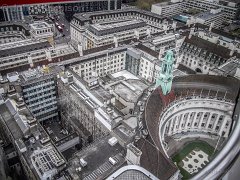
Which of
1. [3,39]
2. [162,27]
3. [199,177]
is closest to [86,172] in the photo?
[199,177]

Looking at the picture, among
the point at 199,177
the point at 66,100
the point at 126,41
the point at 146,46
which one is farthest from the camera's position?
the point at 126,41

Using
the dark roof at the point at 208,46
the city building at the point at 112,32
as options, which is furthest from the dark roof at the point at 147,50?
the dark roof at the point at 208,46

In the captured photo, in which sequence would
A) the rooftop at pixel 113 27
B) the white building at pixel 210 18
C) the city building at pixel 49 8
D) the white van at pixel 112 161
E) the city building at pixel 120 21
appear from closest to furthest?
the white van at pixel 112 161 < the rooftop at pixel 113 27 < the city building at pixel 120 21 < the city building at pixel 49 8 < the white building at pixel 210 18

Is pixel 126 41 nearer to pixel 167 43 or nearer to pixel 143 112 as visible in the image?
pixel 167 43

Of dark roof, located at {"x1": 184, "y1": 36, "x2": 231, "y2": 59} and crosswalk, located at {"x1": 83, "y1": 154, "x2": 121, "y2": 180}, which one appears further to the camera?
dark roof, located at {"x1": 184, "y1": 36, "x2": 231, "y2": 59}

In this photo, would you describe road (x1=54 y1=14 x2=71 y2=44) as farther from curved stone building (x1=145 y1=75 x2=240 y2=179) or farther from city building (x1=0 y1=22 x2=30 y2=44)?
curved stone building (x1=145 y1=75 x2=240 y2=179)

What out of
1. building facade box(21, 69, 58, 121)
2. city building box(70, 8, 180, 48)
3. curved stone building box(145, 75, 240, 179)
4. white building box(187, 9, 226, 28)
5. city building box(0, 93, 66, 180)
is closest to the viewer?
city building box(0, 93, 66, 180)

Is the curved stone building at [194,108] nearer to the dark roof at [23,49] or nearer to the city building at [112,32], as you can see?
the city building at [112,32]

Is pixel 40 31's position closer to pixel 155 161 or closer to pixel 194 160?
pixel 155 161

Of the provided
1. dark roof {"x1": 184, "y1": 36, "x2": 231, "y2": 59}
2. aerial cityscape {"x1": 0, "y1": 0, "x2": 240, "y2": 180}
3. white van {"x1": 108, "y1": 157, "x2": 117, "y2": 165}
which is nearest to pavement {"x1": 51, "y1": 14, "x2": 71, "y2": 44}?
aerial cityscape {"x1": 0, "y1": 0, "x2": 240, "y2": 180}
